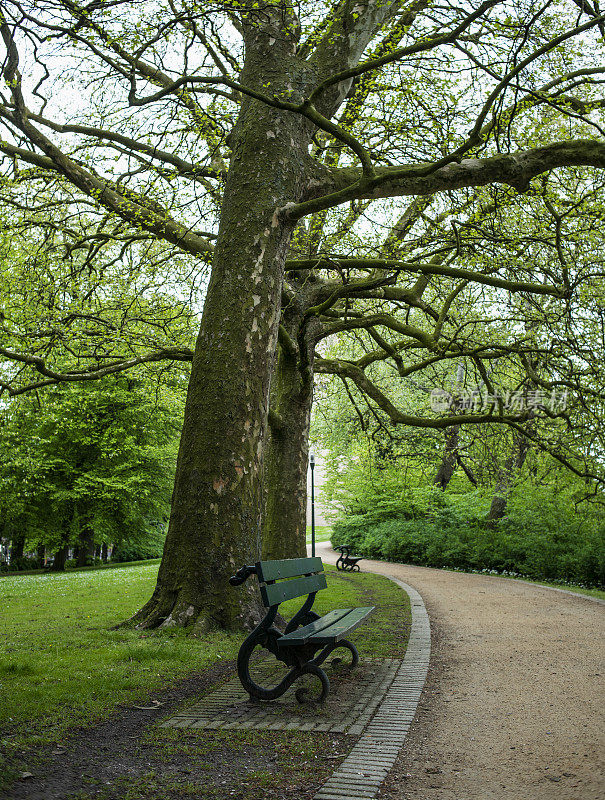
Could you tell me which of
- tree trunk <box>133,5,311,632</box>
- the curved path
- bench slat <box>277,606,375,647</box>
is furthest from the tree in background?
bench slat <box>277,606,375,647</box>

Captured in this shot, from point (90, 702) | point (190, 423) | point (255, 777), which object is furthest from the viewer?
point (190, 423)

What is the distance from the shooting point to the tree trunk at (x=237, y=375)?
664cm

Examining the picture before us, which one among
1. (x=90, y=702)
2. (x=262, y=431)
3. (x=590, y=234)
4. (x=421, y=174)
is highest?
(x=590, y=234)

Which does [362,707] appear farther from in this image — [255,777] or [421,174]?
[421,174]

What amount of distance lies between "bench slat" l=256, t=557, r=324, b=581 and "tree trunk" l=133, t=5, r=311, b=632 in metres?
0.95

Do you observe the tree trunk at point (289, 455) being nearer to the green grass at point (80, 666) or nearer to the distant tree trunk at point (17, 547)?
the green grass at point (80, 666)

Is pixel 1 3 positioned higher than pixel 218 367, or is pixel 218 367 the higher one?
pixel 1 3

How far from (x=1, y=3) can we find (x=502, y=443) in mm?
13789

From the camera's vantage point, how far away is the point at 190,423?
7.17 meters

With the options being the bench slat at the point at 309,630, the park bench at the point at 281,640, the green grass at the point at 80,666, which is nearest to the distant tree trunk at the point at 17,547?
the green grass at the point at 80,666

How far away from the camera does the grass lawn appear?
4.07 m

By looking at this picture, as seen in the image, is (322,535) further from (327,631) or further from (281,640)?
(281,640)

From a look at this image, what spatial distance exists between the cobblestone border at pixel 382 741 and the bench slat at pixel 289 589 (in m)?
1.00

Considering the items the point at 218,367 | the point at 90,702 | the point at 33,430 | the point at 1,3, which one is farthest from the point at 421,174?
the point at 33,430
